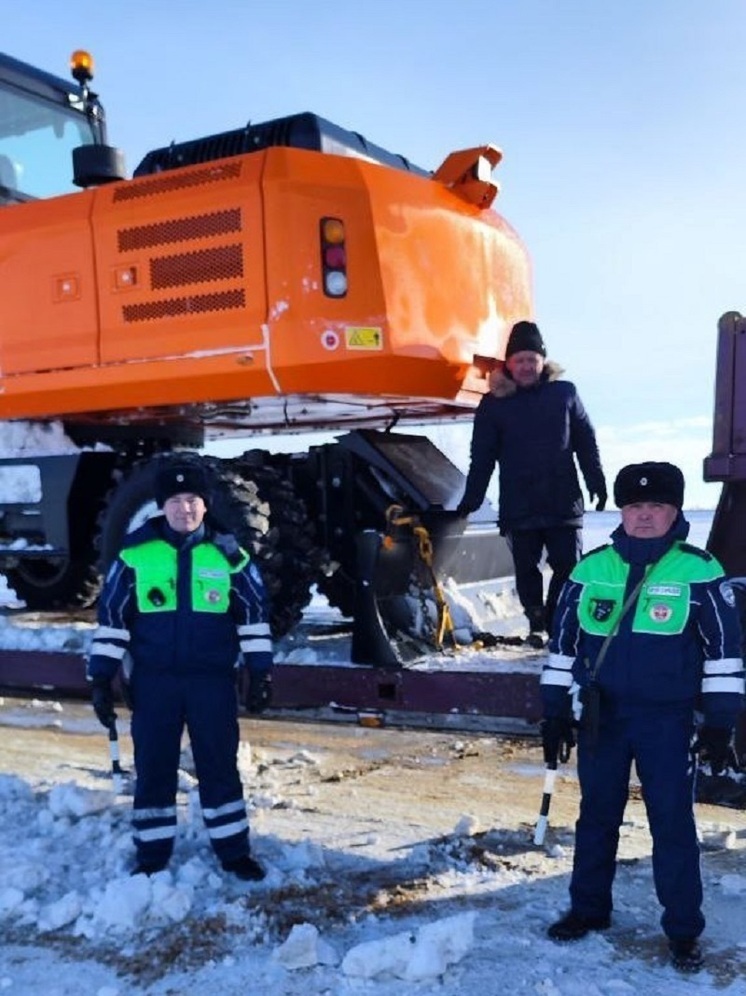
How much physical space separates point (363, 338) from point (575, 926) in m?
2.57

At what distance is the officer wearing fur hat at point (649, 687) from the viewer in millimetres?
3031

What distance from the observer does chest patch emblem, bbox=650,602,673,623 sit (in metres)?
3.07

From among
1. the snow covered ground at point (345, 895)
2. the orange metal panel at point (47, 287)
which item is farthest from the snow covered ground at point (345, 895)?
the orange metal panel at point (47, 287)

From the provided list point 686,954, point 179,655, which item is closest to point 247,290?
point 179,655

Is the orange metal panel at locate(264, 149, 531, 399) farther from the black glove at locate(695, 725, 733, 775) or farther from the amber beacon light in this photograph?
the black glove at locate(695, 725, 733, 775)

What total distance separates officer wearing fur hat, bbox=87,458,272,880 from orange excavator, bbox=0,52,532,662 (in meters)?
1.19

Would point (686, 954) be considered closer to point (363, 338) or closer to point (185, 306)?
point (363, 338)

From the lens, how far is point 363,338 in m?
4.64

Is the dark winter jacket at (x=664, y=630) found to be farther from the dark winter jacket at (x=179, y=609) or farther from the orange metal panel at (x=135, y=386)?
the orange metal panel at (x=135, y=386)

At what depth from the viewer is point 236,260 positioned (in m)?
4.73

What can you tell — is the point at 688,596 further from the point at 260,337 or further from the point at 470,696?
the point at 260,337

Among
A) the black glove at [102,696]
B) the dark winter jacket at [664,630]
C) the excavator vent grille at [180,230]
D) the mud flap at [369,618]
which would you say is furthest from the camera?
the mud flap at [369,618]

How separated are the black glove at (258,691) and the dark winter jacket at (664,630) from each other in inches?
44.4

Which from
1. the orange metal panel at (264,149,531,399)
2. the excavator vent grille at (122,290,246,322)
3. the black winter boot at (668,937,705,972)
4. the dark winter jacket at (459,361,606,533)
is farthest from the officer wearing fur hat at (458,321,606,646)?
the black winter boot at (668,937,705,972)
